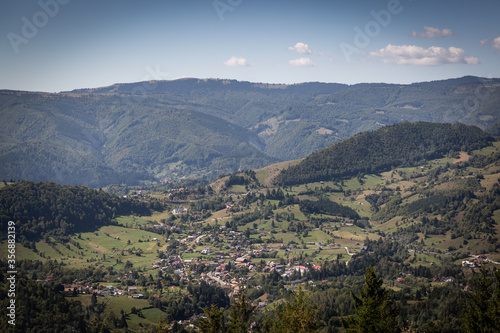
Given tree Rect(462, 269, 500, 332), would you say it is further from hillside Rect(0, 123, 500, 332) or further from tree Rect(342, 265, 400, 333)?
hillside Rect(0, 123, 500, 332)

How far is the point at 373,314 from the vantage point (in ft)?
97.9

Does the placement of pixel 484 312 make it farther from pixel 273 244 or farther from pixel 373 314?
pixel 273 244

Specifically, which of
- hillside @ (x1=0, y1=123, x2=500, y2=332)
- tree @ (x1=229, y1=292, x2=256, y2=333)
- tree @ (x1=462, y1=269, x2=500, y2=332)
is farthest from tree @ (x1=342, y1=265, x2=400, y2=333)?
hillside @ (x1=0, y1=123, x2=500, y2=332)

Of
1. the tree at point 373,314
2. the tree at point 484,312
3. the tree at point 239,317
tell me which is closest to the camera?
the tree at point 373,314

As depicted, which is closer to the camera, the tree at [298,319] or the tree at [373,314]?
the tree at [298,319]

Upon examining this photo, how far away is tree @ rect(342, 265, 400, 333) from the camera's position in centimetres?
2944

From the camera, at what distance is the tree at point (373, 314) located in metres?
29.4

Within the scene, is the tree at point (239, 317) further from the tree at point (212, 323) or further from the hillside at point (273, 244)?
the hillside at point (273, 244)

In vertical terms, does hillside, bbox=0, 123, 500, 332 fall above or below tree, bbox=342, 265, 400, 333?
below

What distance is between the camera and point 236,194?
17800 cm

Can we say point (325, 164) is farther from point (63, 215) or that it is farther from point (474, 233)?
point (63, 215)

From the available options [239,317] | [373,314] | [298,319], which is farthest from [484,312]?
[239,317]

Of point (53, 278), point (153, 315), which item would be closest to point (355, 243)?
point (153, 315)

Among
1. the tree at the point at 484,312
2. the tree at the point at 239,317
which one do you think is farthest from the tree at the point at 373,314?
the tree at the point at 484,312
